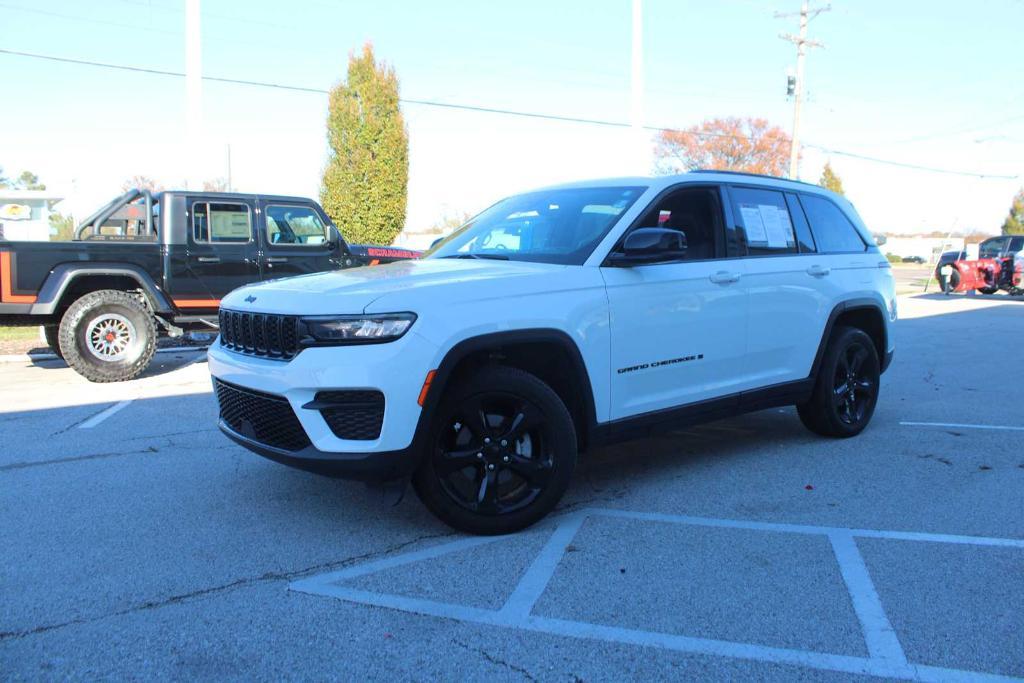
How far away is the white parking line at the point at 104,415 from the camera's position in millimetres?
6527

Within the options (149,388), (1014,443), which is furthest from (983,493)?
(149,388)

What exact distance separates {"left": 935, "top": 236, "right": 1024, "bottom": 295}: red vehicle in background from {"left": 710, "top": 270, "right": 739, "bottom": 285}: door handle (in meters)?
23.0

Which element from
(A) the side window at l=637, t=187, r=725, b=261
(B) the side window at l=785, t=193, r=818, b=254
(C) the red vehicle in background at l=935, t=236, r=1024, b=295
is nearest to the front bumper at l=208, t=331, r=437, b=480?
(A) the side window at l=637, t=187, r=725, b=261

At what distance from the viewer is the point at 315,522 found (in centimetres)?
421

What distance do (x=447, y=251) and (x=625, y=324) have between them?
144cm

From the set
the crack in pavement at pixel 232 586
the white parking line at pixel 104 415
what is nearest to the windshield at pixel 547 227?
the crack in pavement at pixel 232 586

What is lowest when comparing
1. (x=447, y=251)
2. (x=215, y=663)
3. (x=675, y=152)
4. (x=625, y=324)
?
(x=215, y=663)

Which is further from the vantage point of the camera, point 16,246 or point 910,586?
point 16,246

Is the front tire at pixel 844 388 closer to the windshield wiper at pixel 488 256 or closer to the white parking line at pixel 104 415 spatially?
the windshield wiper at pixel 488 256

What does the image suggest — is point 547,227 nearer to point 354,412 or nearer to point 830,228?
point 354,412

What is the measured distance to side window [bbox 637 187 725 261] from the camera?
5.00 m

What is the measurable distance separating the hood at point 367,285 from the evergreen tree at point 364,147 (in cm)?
2095

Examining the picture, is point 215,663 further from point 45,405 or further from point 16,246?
point 16,246

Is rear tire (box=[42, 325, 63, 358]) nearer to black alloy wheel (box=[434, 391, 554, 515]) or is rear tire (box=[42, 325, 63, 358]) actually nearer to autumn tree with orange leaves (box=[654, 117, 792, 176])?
black alloy wheel (box=[434, 391, 554, 515])
